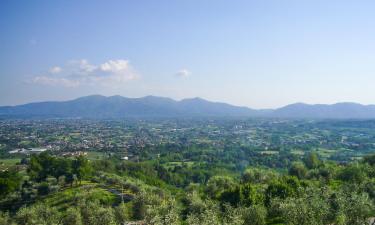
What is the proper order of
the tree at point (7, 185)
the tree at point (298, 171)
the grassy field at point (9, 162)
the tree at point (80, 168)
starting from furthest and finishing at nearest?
1. the grassy field at point (9, 162)
2. the tree at point (80, 168)
3. the tree at point (298, 171)
4. the tree at point (7, 185)

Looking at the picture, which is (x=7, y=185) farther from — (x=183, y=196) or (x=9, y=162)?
(x=9, y=162)

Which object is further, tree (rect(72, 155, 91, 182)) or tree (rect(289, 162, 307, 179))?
tree (rect(72, 155, 91, 182))

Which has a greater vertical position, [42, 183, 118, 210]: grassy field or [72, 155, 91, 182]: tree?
[72, 155, 91, 182]: tree

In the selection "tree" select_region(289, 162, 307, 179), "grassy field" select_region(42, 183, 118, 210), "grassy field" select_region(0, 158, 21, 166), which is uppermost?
"tree" select_region(289, 162, 307, 179)

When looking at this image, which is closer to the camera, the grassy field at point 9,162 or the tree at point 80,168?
the tree at point 80,168

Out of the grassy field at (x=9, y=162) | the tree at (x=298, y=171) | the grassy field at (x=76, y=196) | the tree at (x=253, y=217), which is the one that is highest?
the tree at (x=253, y=217)

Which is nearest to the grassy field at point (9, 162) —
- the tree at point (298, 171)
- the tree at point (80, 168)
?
the tree at point (80, 168)

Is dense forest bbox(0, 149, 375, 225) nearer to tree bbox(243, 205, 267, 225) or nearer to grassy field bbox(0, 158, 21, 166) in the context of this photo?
tree bbox(243, 205, 267, 225)

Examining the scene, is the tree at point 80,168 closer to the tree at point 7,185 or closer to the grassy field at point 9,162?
the tree at point 7,185

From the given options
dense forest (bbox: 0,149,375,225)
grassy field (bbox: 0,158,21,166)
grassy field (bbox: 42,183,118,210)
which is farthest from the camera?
grassy field (bbox: 0,158,21,166)

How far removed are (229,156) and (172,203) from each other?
120891 millimetres

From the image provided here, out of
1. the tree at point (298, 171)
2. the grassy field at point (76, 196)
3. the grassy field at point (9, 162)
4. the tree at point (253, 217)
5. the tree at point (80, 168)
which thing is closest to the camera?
the tree at point (253, 217)

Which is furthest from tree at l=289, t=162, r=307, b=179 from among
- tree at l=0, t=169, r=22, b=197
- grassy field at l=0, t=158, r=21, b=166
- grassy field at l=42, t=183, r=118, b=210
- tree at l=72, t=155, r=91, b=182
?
grassy field at l=0, t=158, r=21, b=166

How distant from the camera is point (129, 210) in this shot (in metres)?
62.1
